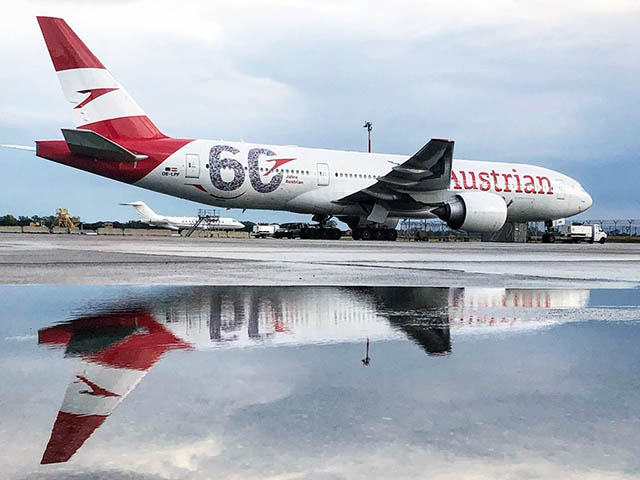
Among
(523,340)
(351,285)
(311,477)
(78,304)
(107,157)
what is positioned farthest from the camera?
(107,157)

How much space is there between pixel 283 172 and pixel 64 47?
30.9ft

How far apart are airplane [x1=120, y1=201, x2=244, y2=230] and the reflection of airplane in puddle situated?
6727 cm

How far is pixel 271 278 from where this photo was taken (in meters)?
7.64

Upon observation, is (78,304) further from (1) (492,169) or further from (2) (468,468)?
(1) (492,169)

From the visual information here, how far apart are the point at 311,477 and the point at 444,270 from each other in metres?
7.96

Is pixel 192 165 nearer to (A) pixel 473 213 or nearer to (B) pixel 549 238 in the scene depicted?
(A) pixel 473 213

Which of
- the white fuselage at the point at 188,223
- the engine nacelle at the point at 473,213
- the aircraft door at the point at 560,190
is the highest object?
the aircraft door at the point at 560,190

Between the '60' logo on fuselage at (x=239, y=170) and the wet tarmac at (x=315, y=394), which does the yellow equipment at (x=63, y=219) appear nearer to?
the '60' logo on fuselage at (x=239, y=170)

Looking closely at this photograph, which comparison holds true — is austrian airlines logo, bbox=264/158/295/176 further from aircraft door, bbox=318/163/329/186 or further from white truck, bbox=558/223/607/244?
white truck, bbox=558/223/607/244

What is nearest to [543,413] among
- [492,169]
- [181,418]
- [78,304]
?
[181,418]

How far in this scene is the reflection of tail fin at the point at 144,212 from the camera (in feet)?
242

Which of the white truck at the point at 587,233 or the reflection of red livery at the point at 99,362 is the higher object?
the reflection of red livery at the point at 99,362

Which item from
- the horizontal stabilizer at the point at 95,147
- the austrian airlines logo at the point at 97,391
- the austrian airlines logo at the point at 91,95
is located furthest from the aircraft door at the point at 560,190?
the austrian airlines logo at the point at 97,391

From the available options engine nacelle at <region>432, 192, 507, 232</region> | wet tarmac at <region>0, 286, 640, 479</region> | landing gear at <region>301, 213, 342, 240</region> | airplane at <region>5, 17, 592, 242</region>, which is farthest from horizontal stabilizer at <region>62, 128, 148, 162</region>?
wet tarmac at <region>0, 286, 640, 479</region>
